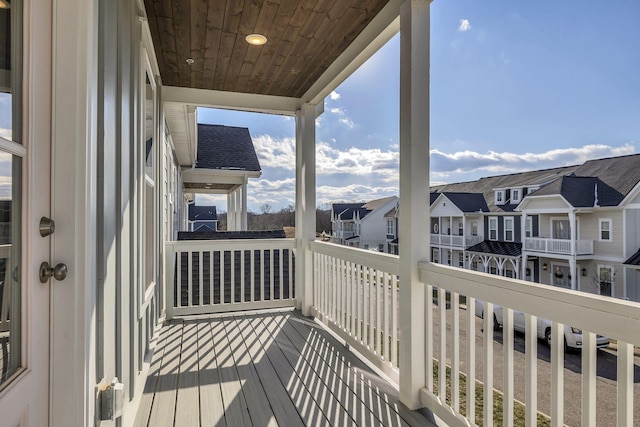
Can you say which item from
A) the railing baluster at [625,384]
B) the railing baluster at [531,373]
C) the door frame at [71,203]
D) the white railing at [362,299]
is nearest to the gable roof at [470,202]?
the railing baluster at [531,373]

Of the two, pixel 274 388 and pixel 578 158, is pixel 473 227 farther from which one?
pixel 274 388

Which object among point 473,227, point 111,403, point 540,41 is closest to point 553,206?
point 473,227

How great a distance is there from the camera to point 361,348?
300 cm

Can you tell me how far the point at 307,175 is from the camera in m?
4.18

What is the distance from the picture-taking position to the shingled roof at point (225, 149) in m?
7.96

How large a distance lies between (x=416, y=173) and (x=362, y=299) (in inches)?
51.9

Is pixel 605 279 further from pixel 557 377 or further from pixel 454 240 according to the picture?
pixel 454 240

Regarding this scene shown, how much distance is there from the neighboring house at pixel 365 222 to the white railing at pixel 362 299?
12 cm

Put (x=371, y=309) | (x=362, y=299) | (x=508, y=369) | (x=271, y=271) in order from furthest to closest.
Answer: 1. (x=271, y=271)
2. (x=362, y=299)
3. (x=371, y=309)
4. (x=508, y=369)

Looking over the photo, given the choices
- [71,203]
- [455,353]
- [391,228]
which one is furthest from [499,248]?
[71,203]

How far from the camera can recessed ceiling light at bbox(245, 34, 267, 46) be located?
281 centimetres

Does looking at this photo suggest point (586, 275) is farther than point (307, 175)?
No

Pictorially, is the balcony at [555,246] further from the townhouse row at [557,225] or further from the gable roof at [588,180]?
the gable roof at [588,180]

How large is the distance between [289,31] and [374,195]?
138 cm
